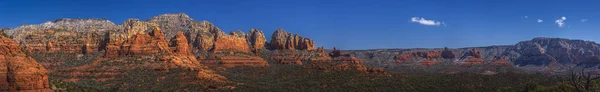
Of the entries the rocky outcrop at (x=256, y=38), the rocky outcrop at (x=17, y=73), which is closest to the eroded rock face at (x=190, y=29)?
the rocky outcrop at (x=256, y=38)

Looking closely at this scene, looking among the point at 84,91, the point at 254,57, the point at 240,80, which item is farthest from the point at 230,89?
the point at 254,57

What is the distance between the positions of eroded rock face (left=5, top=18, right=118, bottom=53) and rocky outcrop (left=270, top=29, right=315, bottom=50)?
55.1m

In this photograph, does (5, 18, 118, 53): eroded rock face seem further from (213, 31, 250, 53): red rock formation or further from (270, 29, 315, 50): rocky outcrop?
(270, 29, 315, 50): rocky outcrop

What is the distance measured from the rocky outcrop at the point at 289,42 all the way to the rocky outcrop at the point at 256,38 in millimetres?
3030

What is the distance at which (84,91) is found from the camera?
63.9 metres

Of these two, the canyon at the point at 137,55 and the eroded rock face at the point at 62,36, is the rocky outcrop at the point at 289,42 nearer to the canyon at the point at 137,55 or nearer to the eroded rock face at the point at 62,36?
the canyon at the point at 137,55

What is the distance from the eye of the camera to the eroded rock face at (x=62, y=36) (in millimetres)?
110125

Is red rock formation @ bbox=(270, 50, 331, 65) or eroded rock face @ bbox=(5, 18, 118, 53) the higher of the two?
eroded rock face @ bbox=(5, 18, 118, 53)

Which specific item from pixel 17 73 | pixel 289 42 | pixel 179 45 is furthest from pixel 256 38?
pixel 17 73

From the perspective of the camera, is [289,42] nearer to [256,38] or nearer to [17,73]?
[256,38]

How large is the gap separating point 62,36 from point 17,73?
69865 mm

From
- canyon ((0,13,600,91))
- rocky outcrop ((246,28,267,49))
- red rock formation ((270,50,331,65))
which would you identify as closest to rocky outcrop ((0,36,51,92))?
canyon ((0,13,600,91))

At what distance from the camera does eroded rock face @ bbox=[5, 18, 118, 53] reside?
110125 mm

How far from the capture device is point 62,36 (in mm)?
113688
